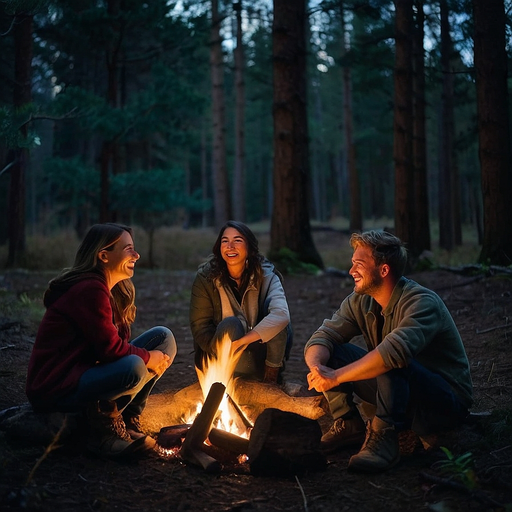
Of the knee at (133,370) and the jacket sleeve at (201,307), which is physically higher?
the jacket sleeve at (201,307)

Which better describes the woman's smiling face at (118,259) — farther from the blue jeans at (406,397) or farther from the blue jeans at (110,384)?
the blue jeans at (406,397)

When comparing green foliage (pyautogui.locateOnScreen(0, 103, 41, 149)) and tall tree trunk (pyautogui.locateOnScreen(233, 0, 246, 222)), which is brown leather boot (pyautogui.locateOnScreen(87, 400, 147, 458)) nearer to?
green foliage (pyautogui.locateOnScreen(0, 103, 41, 149))

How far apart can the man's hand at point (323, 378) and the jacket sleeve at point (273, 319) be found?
38.2 inches

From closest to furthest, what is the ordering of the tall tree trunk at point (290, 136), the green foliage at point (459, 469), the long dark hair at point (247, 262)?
the green foliage at point (459, 469)
the long dark hair at point (247, 262)
the tall tree trunk at point (290, 136)

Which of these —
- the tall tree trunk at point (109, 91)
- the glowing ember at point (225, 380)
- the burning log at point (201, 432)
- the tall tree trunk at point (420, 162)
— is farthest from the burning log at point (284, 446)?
the tall tree trunk at point (109, 91)

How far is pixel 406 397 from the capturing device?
364cm

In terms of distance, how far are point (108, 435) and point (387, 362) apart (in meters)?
1.87

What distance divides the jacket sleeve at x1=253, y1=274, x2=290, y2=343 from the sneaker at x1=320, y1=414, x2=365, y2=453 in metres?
1.00

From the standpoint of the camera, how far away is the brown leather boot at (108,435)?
3.71 meters

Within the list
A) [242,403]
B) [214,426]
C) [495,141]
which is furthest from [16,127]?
[495,141]

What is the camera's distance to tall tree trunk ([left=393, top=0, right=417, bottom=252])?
491 inches

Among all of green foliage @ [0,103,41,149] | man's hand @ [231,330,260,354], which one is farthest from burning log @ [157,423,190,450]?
green foliage @ [0,103,41,149]

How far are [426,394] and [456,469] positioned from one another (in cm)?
55

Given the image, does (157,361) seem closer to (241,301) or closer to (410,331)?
(241,301)
